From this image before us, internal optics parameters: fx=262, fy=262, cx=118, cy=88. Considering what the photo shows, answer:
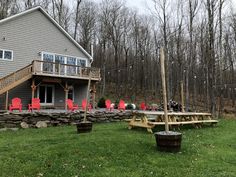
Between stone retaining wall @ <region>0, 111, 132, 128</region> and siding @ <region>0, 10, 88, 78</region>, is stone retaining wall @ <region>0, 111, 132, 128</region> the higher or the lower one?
the lower one

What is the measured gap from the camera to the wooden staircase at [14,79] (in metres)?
14.7

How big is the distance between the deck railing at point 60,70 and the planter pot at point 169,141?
10.4 metres

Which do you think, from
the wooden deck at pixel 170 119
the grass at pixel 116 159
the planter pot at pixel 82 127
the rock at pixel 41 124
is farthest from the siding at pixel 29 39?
the grass at pixel 116 159

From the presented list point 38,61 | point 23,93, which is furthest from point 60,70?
point 23,93

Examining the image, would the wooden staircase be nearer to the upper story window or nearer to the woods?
the upper story window

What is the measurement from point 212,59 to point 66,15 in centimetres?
2451

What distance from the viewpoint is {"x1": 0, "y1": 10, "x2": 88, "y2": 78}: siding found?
1661 centimetres

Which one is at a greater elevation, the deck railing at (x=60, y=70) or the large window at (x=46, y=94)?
the deck railing at (x=60, y=70)

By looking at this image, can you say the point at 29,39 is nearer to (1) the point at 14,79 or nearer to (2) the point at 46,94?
(1) the point at 14,79

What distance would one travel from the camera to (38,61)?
15.9 m

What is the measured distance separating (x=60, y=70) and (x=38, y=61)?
2007 millimetres

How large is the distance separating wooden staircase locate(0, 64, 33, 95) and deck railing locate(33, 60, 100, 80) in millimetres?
495

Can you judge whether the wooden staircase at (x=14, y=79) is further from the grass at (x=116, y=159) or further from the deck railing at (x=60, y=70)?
the grass at (x=116, y=159)

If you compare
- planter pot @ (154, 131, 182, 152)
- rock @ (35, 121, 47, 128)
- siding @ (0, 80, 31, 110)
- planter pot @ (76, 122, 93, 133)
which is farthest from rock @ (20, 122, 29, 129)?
planter pot @ (154, 131, 182, 152)
